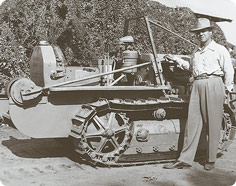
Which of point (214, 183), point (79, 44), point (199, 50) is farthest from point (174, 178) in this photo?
point (79, 44)

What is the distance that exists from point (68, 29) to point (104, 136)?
5257 millimetres

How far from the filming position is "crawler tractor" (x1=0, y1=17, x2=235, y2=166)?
21.1 ft

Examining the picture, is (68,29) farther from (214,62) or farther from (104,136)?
(214,62)

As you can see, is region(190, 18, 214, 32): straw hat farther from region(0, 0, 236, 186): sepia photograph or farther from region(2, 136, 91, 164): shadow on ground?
region(2, 136, 91, 164): shadow on ground

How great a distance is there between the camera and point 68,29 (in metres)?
11.2

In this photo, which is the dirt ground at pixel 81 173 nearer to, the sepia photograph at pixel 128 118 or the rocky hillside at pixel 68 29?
the sepia photograph at pixel 128 118

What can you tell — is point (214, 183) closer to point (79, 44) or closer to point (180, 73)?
point (180, 73)

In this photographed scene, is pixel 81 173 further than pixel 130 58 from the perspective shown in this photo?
No

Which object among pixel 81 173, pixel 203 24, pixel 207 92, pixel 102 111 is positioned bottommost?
pixel 81 173

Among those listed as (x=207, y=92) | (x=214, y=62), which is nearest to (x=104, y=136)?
(x=207, y=92)

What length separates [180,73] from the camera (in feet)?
25.2

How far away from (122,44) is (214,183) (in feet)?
10.0

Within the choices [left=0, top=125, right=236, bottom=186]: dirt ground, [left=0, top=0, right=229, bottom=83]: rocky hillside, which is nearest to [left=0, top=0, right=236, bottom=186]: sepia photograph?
[left=0, top=125, right=236, bottom=186]: dirt ground

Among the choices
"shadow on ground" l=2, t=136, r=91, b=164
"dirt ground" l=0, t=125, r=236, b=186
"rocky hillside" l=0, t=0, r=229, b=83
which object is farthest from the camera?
"rocky hillside" l=0, t=0, r=229, b=83
